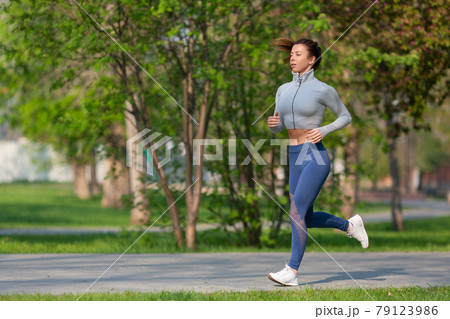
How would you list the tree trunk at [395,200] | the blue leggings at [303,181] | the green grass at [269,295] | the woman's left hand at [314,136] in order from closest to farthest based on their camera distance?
the green grass at [269,295] → the woman's left hand at [314,136] → the blue leggings at [303,181] → the tree trunk at [395,200]

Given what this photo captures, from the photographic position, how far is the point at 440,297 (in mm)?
5402

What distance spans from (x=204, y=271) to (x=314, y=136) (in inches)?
80.9

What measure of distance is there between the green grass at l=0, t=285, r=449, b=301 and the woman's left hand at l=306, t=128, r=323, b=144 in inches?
48.1

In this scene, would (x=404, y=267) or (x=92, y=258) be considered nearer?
(x=404, y=267)

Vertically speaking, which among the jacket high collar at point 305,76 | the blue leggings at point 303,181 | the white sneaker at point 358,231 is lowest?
the white sneaker at point 358,231

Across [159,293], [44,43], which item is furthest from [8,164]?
[159,293]

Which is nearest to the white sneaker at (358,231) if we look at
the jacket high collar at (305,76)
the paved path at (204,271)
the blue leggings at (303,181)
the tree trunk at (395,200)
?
the paved path at (204,271)

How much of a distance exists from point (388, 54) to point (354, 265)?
13.9ft

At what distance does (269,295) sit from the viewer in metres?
5.50

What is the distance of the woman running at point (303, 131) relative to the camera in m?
5.95

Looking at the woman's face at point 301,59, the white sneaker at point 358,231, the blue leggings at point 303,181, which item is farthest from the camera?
the white sneaker at point 358,231

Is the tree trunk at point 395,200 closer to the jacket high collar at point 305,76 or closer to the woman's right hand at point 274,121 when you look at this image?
the jacket high collar at point 305,76

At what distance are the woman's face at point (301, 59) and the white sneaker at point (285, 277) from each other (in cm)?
174
